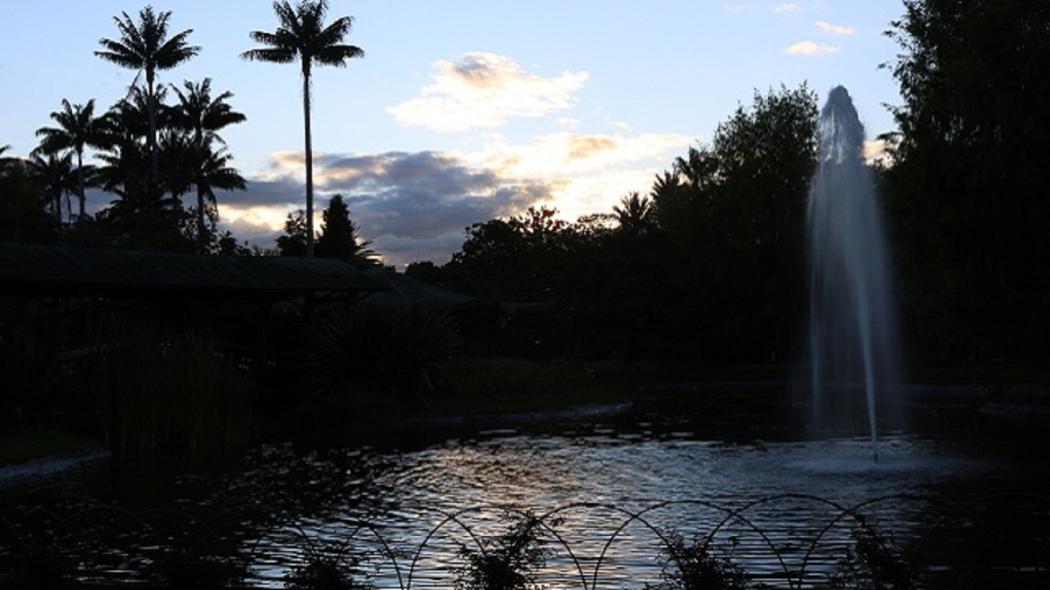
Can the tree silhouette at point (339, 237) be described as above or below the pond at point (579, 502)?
above

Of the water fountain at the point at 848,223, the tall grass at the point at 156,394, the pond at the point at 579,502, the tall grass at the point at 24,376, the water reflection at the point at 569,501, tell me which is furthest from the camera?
the water fountain at the point at 848,223

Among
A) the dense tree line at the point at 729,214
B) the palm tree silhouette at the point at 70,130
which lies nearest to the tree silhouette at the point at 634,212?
the dense tree line at the point at 729,214

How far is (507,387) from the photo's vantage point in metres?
43.1

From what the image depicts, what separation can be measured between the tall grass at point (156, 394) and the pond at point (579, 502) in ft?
4.69

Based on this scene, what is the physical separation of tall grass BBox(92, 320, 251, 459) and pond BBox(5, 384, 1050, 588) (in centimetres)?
143

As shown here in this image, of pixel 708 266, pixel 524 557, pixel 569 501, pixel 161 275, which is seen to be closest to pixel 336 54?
pixel 708 266

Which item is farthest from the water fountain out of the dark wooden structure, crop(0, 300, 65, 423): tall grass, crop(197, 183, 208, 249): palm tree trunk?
crop(197, 183, 208, 249): palm tree trunk

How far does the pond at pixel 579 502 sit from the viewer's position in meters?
13.1

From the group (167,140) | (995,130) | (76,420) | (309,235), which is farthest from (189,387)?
(167,140)

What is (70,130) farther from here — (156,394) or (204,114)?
(156,394)

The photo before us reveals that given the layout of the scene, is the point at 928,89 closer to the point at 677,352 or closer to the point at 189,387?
the point at 189,387

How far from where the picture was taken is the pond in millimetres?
13094

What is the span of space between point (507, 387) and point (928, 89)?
18406 mm

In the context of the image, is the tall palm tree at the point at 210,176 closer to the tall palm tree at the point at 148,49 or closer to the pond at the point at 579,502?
the tall palm tree at the point at 148,49
